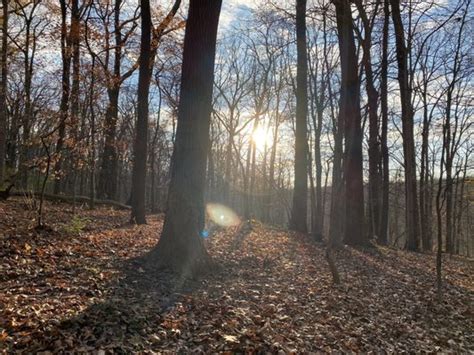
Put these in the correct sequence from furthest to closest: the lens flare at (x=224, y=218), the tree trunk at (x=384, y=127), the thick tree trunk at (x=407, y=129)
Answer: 1. the lens flare at (x=224, y=218)
2. the tree trunk at (x=384, y=127)
3. the thick tree trunk at (x=407, y=129)

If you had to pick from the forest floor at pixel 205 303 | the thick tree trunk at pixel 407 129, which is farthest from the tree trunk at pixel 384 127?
the forest floor at pixel 205 303

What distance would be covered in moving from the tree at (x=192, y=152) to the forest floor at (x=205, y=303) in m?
0.50

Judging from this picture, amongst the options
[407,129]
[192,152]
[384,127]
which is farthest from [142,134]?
[384,127]

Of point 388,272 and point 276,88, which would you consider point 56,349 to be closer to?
point 388,272

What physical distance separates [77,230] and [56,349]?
480 centimetres

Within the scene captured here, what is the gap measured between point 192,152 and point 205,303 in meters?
2.53

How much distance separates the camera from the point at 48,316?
12.1ft

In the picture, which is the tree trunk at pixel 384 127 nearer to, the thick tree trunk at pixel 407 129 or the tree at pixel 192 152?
the thick tree trunk at pixel 407 129

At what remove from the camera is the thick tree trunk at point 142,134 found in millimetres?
10961

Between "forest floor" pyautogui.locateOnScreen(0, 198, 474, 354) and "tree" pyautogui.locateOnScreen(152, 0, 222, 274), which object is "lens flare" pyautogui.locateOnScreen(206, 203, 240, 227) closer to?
"forest floor" pyautogui.locateOnScreen(0, 198, 474, 354)

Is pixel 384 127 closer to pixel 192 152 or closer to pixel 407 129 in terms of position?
pixel 407 129

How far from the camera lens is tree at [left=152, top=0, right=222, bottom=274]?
20.6 feet

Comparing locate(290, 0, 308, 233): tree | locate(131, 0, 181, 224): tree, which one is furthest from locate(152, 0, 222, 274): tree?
locate(290, 0, 308, 233): tree

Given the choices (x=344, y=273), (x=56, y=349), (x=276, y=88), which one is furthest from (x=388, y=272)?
(x=276, y=88)
